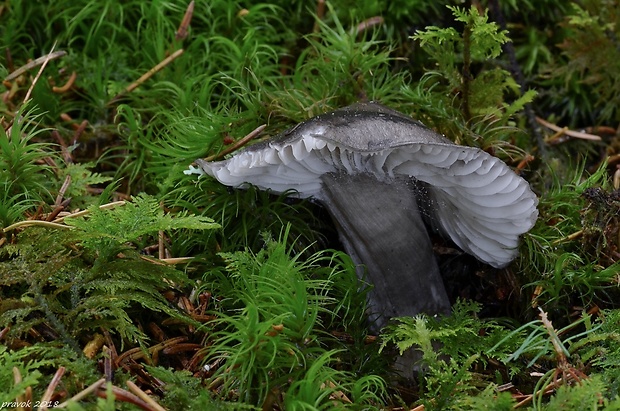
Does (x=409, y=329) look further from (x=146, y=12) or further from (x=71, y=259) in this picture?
(x=146, y=12)

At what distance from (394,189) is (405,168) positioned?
0.47 feet

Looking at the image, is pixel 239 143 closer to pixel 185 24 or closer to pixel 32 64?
pixel 185 24

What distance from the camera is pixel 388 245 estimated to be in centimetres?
220

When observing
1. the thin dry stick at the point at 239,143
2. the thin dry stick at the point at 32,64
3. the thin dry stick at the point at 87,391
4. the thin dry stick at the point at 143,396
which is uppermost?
the thin dry stick at the point at 32,64

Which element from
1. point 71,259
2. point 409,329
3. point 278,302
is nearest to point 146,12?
point 71,259

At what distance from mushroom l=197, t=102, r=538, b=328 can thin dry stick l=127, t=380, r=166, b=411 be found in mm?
666

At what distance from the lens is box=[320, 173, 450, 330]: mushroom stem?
214 cm

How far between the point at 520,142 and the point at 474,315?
917mm

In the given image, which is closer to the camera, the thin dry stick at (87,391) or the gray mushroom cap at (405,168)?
the thin dry stick at (87,391)

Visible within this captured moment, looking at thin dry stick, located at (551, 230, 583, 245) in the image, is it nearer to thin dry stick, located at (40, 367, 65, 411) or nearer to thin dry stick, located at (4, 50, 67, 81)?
thin dry stick, located at (40, 367, 65, 411)

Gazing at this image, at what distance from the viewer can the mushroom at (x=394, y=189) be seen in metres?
1.83

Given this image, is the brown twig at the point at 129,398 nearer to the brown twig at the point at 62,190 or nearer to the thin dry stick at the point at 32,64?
the brown twig at the point at 62,190

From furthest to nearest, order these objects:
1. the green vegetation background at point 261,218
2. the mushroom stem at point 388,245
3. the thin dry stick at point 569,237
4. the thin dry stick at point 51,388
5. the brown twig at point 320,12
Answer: the brown twig at point 320,12, the thin dry stick at point 569,237, the mushroom stem at point 388,245, the green vegetation background at point 261,218, the thin dry stick at point 51,388

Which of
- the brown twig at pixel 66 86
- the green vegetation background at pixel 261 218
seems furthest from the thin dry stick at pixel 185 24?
the brown twig at pixel 66 86
